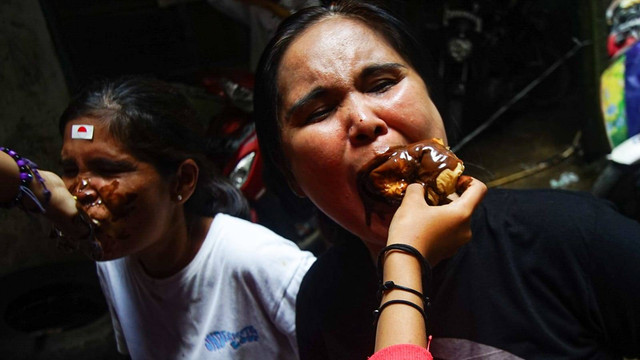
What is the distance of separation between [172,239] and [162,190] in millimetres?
255

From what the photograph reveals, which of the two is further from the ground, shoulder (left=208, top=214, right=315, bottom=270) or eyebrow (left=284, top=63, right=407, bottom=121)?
eyebrow (left=284, top=63, right=407, bottom=121)

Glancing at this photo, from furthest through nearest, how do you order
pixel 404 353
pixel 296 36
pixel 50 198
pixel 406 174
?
pixel 50 198, pixel 296 36, pixel 406 174, pixel 404 353

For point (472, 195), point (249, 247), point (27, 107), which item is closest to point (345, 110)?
point (472, 195)

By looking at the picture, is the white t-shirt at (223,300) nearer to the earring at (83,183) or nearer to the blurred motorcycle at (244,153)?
the earring at (83,183)

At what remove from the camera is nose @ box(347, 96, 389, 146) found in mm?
1492

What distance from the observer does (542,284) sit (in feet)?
4.86

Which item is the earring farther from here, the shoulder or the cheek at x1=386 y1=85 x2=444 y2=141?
the cheek at x1=386 y1=85 x2=444 y2=141

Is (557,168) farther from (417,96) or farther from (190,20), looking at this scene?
(417,96)

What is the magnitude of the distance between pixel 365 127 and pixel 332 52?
312mm

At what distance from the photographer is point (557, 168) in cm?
612

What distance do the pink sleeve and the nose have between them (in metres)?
0.63

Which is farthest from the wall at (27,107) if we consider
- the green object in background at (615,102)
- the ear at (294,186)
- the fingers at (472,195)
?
the green object in background at (615,102)

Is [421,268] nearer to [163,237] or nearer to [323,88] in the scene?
[323,88]

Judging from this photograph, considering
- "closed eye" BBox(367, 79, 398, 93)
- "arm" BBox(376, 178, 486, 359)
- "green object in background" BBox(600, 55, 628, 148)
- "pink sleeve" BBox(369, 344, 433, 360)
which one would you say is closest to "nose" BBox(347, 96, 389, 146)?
"closed eye" BBox(367, 79, 398, 93)
